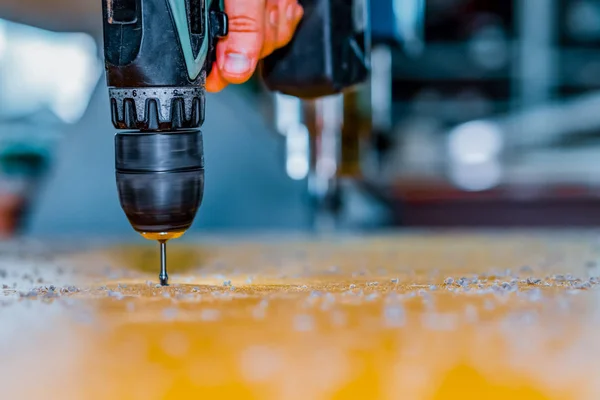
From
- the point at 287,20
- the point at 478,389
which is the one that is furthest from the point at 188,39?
the point at 478,389

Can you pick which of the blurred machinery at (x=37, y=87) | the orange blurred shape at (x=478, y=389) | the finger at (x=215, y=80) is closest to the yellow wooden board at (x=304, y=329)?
the orange blurred shape at (x=478, y=389)

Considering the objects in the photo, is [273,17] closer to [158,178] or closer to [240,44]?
[240,44]

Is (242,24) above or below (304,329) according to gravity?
above

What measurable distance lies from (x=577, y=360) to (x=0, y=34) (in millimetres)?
2694

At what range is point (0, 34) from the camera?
9.07ft

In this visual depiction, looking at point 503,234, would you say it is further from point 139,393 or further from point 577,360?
point 139,393

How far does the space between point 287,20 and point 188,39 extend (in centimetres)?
16

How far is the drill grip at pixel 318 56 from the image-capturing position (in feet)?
2.63

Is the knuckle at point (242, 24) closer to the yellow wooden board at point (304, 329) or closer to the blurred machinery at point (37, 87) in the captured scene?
the yellow wooden board at point (304, 329)

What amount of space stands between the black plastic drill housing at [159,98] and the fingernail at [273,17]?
0.26 feet

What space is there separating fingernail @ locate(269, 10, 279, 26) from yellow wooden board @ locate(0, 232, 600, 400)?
0.78ft

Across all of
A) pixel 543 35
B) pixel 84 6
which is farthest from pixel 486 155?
pixel 84 6

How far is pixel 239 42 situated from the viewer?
0.66 m

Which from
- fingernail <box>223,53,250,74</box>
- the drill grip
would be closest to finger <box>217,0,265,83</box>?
fingernail <box>223,53,250,74</box>
